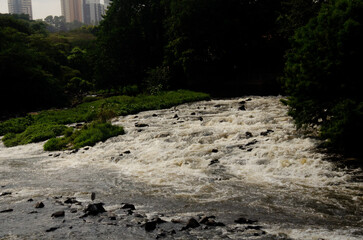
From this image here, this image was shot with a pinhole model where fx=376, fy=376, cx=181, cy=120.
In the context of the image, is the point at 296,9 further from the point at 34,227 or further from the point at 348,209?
the point at 34,227

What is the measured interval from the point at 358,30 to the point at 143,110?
60.1ft

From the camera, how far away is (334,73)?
448 inches

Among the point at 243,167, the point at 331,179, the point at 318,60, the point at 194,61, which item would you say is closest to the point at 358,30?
the point at 318,60

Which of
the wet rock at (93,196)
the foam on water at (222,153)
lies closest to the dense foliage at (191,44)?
the foam on water at (222,153)

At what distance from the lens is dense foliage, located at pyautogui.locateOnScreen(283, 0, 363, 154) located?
34.8 feet

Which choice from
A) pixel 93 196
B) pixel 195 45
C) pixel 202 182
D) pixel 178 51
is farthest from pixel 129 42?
pixel 93 196

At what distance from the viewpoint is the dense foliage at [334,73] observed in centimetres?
1061

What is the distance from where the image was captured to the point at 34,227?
729 centimetres

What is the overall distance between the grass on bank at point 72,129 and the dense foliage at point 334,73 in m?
10.0

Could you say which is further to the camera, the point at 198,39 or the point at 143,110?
the point at 198,39

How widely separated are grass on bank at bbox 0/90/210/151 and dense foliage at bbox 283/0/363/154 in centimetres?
1003

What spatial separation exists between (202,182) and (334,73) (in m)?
5.24

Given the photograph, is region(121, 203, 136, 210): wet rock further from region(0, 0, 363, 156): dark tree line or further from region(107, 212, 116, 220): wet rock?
region(0, 0, 363, 156): dark tree line

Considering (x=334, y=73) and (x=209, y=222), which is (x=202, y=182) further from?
(x=334, y=73)
